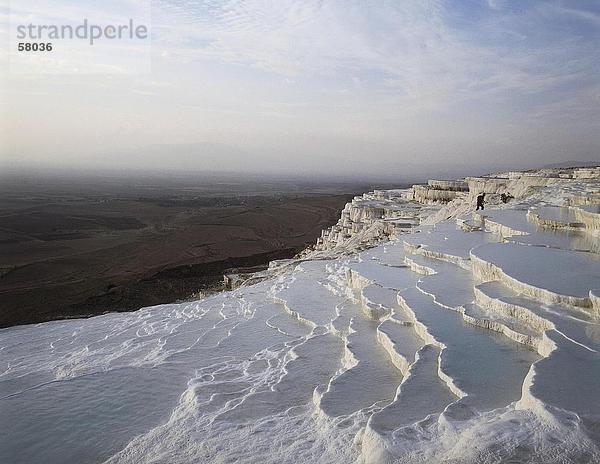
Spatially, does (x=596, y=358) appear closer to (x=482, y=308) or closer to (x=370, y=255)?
(x=482, y=308)

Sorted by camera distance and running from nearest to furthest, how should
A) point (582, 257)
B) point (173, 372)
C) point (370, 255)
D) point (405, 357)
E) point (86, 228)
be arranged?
point (405, 357), point (173, 372), point (582, 257), point (370, 255), point (86, 228)

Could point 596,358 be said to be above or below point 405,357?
above

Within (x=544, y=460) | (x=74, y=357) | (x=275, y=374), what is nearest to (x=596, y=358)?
(x=544, y=460)

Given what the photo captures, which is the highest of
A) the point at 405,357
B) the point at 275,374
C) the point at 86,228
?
the point at 405,357

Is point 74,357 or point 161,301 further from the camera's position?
point 161,301

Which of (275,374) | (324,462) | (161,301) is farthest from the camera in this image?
(161,301)

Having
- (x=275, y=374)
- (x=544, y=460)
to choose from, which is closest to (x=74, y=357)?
(x=275, y=374)
